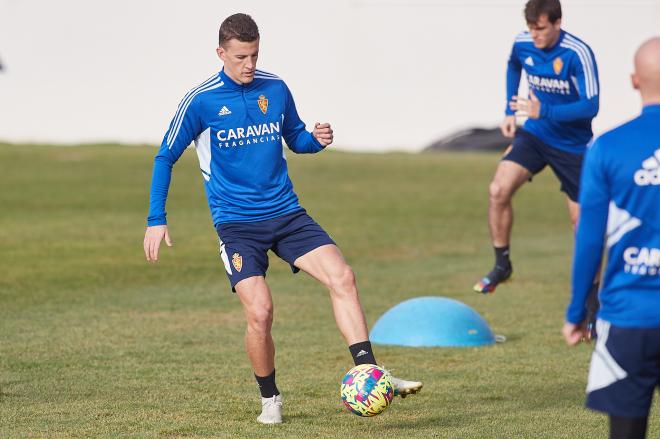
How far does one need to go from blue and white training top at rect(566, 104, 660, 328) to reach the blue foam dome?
5.67 meters

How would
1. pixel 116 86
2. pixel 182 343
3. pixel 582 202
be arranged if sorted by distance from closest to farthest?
pixel 582 202 → pixel 182 343 → pixel 116 86

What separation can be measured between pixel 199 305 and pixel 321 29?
727 inches

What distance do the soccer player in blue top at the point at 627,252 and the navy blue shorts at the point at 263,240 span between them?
9.53 feet

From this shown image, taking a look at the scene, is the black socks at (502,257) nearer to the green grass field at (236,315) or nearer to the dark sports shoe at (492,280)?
the dark sports shoe at (492,280)

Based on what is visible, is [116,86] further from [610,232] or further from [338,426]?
[610,232]

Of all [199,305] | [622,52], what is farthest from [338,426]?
[622,52]

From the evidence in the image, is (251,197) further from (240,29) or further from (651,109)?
(651,109)

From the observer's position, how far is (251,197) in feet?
24.0

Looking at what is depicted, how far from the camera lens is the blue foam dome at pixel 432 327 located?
10.3m

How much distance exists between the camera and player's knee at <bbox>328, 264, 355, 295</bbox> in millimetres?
7129

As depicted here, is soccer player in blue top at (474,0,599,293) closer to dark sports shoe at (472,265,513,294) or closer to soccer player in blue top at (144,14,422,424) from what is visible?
dark sports shoe at (472,265,513,294)

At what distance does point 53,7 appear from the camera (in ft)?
98.4

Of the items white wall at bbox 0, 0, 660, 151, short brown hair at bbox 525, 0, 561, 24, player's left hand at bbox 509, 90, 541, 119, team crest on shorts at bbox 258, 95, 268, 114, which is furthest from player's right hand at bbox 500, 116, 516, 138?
white wall at bbox 0, 0, 660, 151

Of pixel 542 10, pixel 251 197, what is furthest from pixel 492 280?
pixel 251 197
